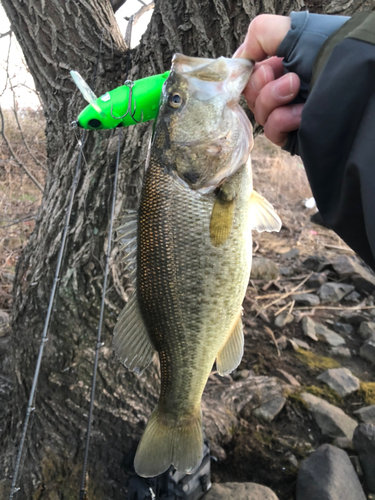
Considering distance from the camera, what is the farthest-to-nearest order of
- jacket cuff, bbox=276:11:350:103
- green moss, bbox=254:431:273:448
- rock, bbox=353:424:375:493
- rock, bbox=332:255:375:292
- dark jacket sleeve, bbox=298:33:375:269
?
rock, bbox=332:255:375:292
green moss, bbox=254:431:273:448
rock, bbox=353:424:375:493
jacket cuff, bbox=276:11:350:103
dark jacket sleeve, bbox=298:33:375:269

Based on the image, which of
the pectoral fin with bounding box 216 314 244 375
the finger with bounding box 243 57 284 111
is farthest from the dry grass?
the finger with bounding box 243 57 284 111

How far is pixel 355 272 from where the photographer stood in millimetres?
5691

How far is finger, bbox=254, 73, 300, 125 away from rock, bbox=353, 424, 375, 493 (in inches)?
106

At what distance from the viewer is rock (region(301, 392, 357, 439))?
2963 mm

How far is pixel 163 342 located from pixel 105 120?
3.37 ft

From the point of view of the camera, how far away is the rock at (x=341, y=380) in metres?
3.47

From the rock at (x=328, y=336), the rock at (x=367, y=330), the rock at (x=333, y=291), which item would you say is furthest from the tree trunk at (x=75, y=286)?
the rock at (x=333, y=291)

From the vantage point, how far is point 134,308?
5.35ft

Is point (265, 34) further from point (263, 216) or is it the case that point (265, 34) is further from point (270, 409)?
point (270, 409)

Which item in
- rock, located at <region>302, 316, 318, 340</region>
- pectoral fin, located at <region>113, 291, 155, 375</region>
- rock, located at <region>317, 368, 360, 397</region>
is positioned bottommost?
rock, located at <region>302, 316, 318, 340</region>

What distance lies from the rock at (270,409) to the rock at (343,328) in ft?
6.25

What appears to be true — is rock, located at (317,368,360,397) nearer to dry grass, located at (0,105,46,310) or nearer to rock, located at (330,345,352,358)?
rock, located at (330,345,352,358)

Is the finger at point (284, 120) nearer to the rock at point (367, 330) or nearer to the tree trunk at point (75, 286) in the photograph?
the tree trunk at point (75, 286)

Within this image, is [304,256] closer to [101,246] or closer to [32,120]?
[101,246]
